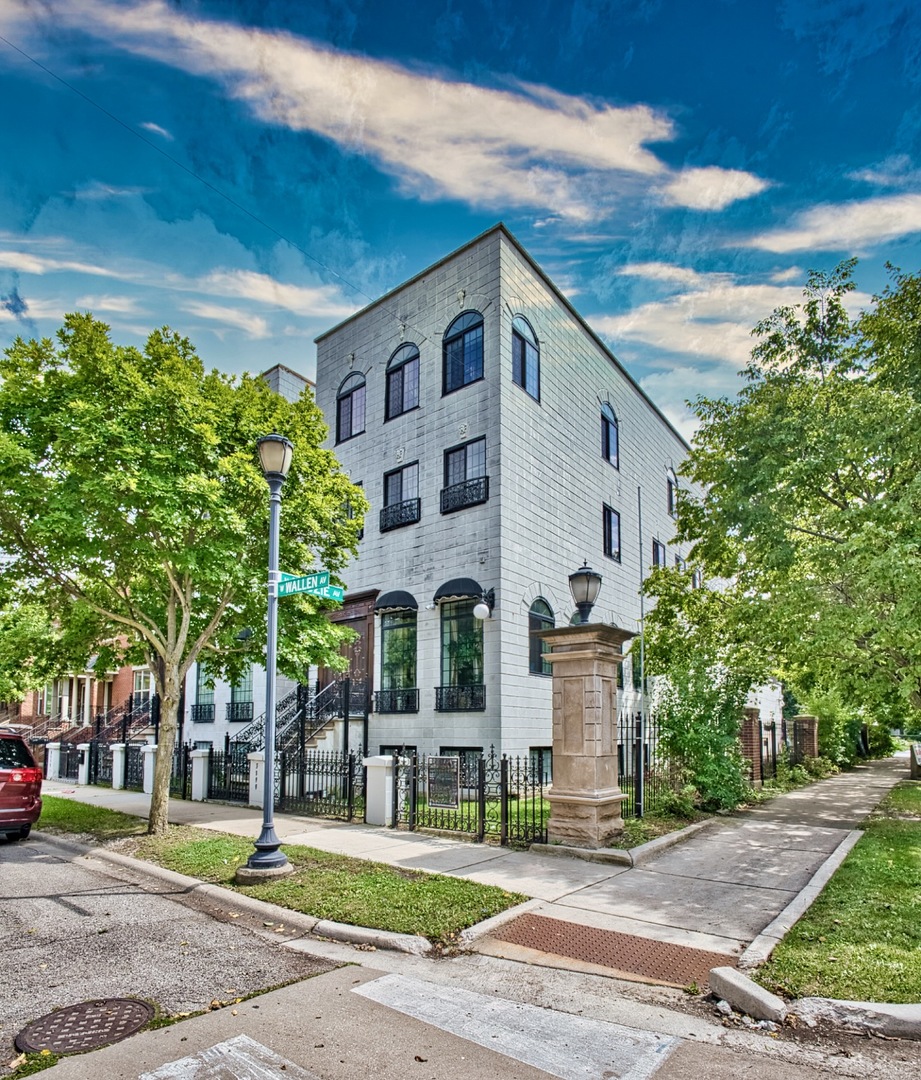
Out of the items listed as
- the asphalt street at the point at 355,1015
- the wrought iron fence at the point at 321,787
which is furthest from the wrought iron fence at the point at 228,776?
the asphalt street at the point at 355,1015

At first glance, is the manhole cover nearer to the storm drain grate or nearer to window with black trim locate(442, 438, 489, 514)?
the storm drain grate

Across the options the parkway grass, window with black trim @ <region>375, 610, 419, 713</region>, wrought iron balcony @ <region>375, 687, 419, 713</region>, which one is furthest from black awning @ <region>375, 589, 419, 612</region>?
the parkway grass

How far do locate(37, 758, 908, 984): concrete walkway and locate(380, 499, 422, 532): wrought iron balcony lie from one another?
823cm

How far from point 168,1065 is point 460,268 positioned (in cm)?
1824

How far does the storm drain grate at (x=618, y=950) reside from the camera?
5.58 metres

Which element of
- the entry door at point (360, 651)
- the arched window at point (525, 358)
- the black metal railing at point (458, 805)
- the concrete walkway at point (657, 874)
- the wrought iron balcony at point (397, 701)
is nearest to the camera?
the concrete walkway at point (657, 874)

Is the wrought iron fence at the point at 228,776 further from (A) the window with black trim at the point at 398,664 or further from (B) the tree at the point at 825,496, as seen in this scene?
(B) the tree at the point at 825,496

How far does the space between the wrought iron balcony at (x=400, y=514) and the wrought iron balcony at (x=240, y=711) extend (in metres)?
8.51

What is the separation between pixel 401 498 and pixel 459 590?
4037 mm

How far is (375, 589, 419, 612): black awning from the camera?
18.4 m

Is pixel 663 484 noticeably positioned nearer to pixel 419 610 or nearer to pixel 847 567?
pixel 419 610

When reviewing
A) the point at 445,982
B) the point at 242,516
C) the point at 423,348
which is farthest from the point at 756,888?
the point at 423,348

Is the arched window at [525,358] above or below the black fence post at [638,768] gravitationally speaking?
above

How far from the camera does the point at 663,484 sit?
2861 cm
